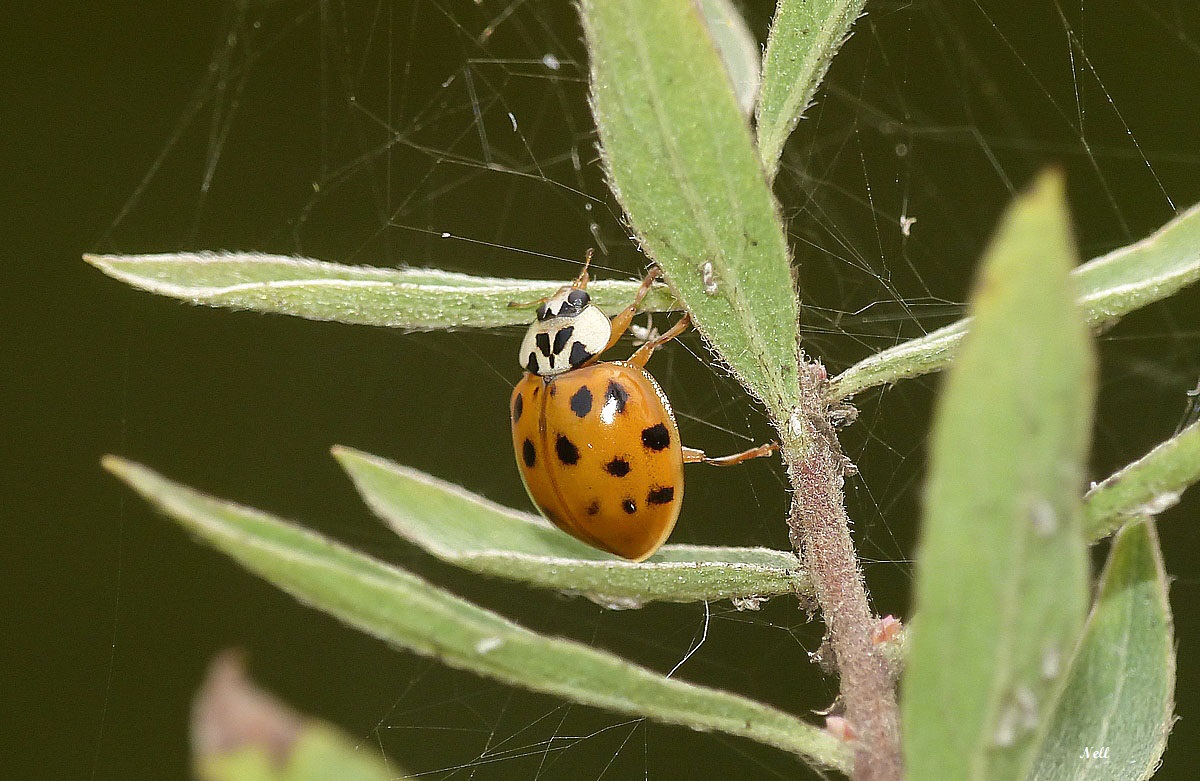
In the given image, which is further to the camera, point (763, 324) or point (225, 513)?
point (763, 324)

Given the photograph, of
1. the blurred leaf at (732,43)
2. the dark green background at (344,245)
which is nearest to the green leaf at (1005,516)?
the blurred leaf at (732,43)

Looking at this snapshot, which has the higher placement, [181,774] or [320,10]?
[320,10]

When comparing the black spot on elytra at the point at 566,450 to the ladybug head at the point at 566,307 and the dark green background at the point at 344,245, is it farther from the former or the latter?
the dark green background at the point at 344,245

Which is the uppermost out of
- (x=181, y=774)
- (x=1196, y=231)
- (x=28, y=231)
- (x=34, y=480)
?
(x=1196, y=231)

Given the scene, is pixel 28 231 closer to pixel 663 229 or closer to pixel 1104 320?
pixel 663 229

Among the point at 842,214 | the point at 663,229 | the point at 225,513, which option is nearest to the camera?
the point at 225,513

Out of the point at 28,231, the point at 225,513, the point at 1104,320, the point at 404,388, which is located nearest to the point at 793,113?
the point at 1104,320

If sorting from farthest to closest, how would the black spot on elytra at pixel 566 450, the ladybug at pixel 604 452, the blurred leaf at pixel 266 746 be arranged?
1. the black spot on elytra at pixel 566 450
2. the ladybug at pixel 604 452
3. the blurred leaf at pixel 266 746
